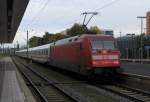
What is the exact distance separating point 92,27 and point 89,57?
9776 centimetres

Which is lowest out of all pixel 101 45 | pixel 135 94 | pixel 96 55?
pixel 135 94

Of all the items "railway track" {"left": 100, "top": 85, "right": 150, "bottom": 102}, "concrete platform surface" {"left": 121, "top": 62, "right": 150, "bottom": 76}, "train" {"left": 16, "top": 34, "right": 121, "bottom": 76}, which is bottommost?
"railway track" {"left": 100, "top": 85, "right": 150, "bottom": 102}

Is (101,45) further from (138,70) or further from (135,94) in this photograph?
(138,70)

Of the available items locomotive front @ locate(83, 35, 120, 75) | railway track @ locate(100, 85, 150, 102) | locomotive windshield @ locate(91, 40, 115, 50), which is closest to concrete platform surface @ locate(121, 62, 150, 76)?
locomotive front @ locate(83, 35, 120, 75)

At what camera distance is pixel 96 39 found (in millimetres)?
23250

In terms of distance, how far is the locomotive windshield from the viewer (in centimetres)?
2286

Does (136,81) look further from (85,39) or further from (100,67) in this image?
(85,39)

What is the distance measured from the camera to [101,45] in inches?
910

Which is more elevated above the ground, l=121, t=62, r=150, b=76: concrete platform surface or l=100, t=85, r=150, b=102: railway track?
l=121, t=62, r=150, b=76: concrete platform surface

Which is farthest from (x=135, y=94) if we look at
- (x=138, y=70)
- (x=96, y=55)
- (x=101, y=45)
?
(x=138, y=70)

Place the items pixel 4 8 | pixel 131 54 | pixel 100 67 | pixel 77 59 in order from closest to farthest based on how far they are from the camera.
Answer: pixel 100 67 < pixel 77 59 < pixel 4 8 < pixel 131 54

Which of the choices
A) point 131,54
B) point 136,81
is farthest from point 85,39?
point 131,54

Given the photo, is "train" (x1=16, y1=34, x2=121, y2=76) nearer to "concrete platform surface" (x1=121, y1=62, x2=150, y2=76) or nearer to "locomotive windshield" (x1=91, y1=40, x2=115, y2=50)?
"locomotive windshield" (x1=91, y1=40, x2=115, y2=50)

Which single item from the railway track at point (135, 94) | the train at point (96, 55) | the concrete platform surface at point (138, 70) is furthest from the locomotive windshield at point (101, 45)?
the concrete platform surface at point (138, 70)
